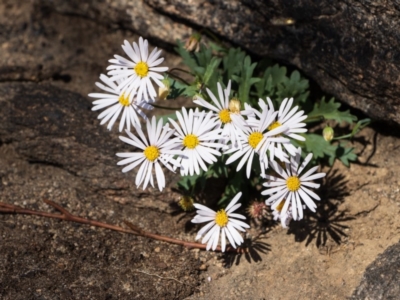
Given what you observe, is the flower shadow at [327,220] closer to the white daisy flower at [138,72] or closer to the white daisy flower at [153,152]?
the white daisy flower at [153,152]

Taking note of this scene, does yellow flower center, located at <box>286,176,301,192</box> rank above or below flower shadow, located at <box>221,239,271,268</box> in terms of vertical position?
above

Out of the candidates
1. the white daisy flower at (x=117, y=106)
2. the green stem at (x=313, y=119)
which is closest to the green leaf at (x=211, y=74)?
the white daisy flower at (x=117, y=106)

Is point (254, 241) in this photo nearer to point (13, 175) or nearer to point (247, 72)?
point (247, 72)

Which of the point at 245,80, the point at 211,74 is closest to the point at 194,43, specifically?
the point at 211,74

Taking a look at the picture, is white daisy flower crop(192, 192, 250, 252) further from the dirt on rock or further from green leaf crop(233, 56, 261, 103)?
green leaf crop(233, 56, 261, 103)

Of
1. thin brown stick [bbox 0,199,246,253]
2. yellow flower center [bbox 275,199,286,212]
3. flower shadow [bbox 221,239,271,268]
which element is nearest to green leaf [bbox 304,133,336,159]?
yellow flower center [bbox 275,199,286,212]

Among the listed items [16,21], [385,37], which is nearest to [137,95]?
[385,37]

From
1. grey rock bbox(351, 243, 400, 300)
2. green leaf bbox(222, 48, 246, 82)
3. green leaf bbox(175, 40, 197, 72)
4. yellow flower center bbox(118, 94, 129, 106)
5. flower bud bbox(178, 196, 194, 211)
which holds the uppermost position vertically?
green leaf bbox(175, 40, 197, 72)
